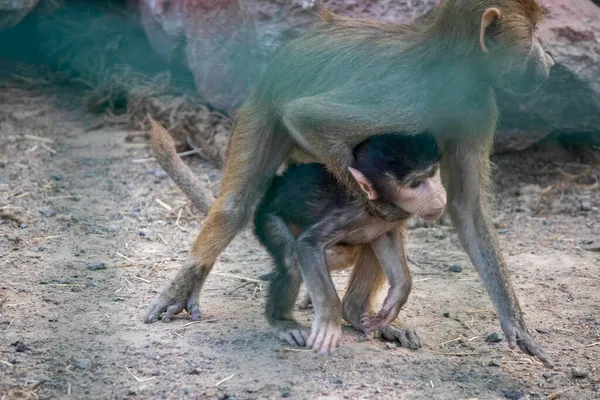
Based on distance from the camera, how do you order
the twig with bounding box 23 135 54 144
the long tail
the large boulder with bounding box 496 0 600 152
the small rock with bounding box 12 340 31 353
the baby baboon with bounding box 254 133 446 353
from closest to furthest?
the small rock with bounding box 12 340 31 353 < the baby baboon with bounding box 254 133 446 353 < the long tail < the large boulder with bounding box 496 0 600 152 < the twig with bounding box 23 135 54 144

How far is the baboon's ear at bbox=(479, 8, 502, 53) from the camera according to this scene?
388 centimetres

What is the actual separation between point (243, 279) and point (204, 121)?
7.63 ft

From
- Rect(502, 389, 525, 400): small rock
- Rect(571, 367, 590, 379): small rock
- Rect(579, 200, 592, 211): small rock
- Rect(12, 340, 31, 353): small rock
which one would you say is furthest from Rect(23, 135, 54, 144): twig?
Rect(571, 367, 590, 379): small rock

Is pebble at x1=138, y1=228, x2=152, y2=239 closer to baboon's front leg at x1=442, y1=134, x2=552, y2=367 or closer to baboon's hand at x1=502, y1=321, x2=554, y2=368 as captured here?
baboon's front leg at x1=442, y1=134, x2=552, y2=367

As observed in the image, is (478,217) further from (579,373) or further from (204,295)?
(204,295)

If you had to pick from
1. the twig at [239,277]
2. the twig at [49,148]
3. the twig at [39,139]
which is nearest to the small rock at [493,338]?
the twig at [239,277]

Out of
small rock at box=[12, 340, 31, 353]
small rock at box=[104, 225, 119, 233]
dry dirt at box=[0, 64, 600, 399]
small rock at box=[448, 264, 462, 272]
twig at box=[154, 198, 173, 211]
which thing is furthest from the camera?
twig at box=[154, 198, 173, 211]

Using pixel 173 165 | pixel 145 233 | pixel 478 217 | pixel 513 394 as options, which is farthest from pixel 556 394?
pixel 145 233

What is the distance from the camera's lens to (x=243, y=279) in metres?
5.26

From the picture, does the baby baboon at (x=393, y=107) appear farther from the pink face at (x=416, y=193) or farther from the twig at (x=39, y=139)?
the twig at (x=39, y=139)

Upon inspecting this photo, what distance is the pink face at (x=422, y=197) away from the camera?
13.3 ft

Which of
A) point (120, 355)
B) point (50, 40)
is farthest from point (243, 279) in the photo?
point (50, 40)

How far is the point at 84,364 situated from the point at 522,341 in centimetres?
199

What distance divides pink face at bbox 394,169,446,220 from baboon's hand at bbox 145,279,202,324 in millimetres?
1195
